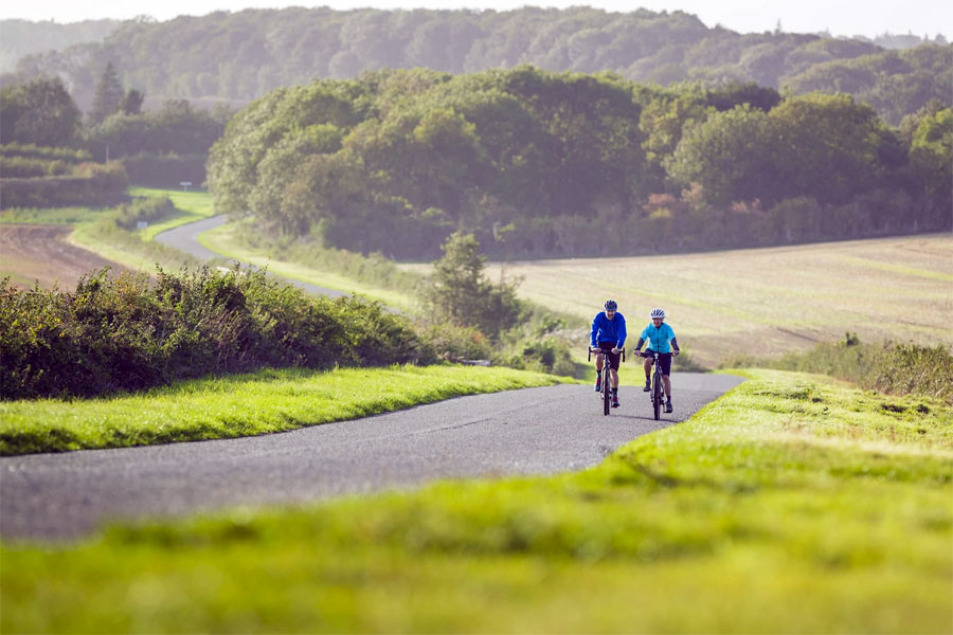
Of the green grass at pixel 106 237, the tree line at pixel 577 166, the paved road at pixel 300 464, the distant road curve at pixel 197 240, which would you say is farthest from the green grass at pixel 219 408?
the tree line at pixel 577 166

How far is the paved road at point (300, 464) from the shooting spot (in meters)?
9.39

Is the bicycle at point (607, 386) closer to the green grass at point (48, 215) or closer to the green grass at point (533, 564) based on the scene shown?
the green grass at point (533, 564)

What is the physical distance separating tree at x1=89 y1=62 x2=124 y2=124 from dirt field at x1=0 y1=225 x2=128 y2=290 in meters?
91.6

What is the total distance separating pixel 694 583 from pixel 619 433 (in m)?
12.1

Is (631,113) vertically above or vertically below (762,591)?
above

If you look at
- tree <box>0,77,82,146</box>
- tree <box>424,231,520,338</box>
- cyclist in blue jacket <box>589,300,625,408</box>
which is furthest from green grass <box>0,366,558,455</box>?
tree <box>0,77,82,146</box>

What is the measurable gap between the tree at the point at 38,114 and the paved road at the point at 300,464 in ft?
350

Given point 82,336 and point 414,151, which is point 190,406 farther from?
point 414,151

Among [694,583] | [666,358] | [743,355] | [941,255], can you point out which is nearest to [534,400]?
[666,358]

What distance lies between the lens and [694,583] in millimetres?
6930

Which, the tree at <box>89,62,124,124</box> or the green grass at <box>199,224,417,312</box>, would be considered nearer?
the green grass at <box>199,224,417,312</box>

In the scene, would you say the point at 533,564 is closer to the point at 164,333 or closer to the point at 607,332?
the point at 607,332

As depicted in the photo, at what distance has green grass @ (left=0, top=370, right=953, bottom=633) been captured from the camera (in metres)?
6.04

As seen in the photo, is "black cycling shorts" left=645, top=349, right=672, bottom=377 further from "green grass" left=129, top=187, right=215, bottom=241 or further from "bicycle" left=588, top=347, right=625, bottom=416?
"green grass" left=129, top=187, right=215, bottom=241
